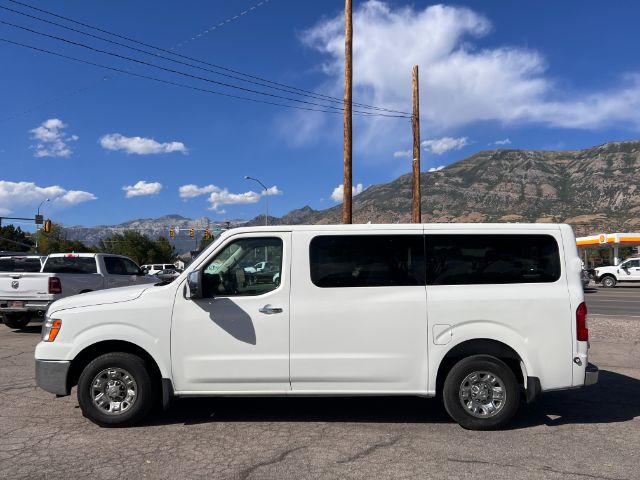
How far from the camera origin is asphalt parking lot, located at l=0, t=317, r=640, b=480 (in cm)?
431

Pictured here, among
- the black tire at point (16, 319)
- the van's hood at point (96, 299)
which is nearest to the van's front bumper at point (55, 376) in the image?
the van's hood at point (96, 299)

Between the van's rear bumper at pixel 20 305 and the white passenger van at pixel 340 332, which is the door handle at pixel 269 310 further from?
the van's rear bumper at pixel 20 305

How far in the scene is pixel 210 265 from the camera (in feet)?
17.8

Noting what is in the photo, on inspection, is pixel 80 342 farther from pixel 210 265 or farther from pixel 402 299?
pixel 402 299

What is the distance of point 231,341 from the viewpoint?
530 centimetres

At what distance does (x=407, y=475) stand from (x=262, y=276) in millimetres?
2284

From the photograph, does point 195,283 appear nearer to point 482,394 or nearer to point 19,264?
point 482,394

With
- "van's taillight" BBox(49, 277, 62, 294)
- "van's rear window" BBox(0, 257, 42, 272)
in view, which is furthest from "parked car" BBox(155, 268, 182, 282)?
"van's rear window" BBox(0, 257, 42, 272)

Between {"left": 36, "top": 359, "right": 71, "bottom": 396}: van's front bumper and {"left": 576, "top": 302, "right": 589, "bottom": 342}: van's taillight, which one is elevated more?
{"left": 576, "top": 302, "right": 589, "bottom": 342}: van's taillight

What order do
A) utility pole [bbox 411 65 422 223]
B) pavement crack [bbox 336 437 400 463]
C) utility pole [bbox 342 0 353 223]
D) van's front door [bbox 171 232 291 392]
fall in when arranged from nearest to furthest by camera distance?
pavement crack [bbox 336 437 400 463] → van's front door [bbox 171 232 291 392] → utility pole [bbox 342 0 353 223] → utility pole [bbox 411 65 422 223]

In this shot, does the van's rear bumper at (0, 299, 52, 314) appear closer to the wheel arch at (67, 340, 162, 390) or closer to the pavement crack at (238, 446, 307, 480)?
the wheel arch at (67, 340, 162, 390)

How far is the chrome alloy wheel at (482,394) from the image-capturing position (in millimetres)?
5297

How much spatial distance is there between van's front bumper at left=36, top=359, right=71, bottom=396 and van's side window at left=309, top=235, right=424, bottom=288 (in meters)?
2.62

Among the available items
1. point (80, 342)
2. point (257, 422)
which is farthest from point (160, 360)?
point (257, 422)
